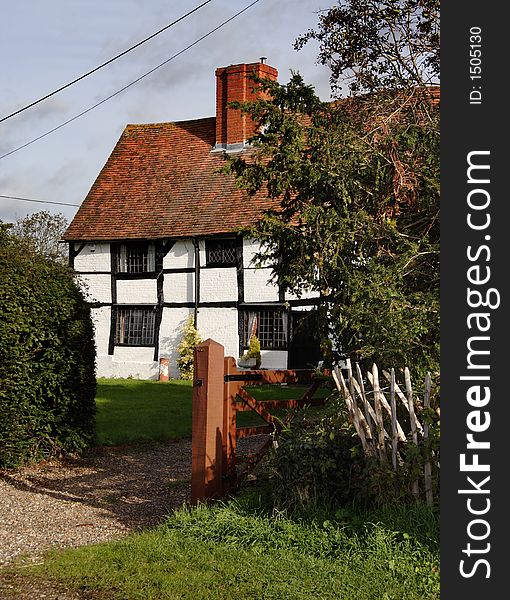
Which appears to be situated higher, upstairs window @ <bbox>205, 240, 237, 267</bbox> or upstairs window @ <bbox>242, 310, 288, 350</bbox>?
upstairs window @ <bbox>205, 240, 237, 267</bbox>

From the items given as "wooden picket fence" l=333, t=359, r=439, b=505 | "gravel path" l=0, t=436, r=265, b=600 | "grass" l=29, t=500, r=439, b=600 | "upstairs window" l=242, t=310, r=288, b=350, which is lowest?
"gravel path" l=0, t=436, r=265, b=600

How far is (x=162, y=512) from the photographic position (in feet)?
26.3

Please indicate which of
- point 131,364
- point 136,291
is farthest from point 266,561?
point 136,291

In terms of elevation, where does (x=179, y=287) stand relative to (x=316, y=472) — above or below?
above

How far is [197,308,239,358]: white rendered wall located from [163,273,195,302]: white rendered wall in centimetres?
64

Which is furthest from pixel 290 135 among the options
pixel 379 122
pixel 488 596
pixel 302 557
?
pixel 488 596

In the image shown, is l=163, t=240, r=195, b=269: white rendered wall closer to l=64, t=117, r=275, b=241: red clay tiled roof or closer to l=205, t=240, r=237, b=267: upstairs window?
l=64, t=117, r=275, b=241: red clay tiled roof

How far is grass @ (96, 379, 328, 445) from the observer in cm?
1321

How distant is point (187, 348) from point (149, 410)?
8.37 metres

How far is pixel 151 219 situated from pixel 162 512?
18.6 m

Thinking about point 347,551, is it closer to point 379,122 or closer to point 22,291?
point 379,122

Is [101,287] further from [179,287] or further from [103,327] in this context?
[179,287]

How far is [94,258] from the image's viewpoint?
26641mm

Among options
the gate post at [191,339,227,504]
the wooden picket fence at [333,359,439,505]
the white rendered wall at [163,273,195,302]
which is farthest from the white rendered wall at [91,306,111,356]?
the wooden picket fence at [333,359,439,505]
